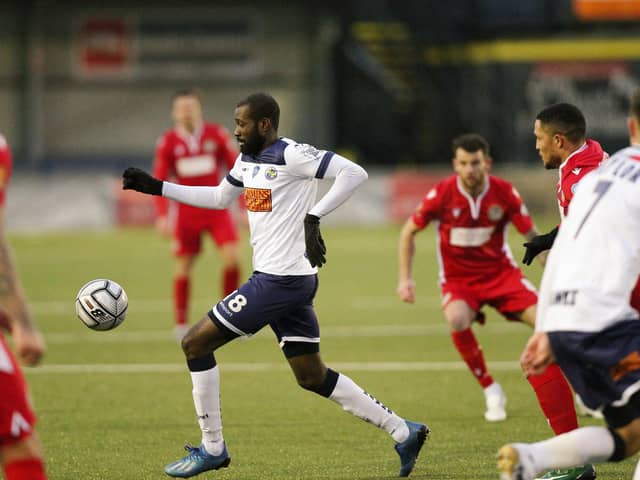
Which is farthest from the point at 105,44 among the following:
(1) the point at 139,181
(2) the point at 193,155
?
(1) the point at 139,181

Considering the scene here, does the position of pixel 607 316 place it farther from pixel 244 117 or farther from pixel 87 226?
pixel 87 226

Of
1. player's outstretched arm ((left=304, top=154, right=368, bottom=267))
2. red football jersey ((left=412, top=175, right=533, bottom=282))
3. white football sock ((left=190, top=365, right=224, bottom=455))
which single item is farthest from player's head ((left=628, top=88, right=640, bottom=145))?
red football jersey ((left=412, top=175, right=533, bottom=282))

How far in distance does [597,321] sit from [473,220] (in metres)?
4.01

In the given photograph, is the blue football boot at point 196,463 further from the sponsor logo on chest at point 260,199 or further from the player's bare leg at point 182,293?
the player's bare leg at point 182,293

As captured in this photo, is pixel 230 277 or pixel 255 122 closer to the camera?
pixel 255 122

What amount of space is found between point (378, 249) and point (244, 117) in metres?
15.7

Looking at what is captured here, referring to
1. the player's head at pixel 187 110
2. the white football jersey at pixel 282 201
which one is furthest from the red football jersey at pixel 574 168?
the player's head at pixel 187 110

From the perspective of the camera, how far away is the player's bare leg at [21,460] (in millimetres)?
4449

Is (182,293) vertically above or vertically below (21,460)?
below

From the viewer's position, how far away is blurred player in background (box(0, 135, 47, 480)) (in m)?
4.32

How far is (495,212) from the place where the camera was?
8.78 m

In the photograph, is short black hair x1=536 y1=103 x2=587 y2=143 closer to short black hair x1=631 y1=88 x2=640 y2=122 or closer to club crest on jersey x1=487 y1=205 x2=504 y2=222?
short black hair x1=631 y1=88 x2=640 y2=122

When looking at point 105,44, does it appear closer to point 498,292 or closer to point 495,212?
point 495,212

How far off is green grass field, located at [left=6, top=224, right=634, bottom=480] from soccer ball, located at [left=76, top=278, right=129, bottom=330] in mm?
751
